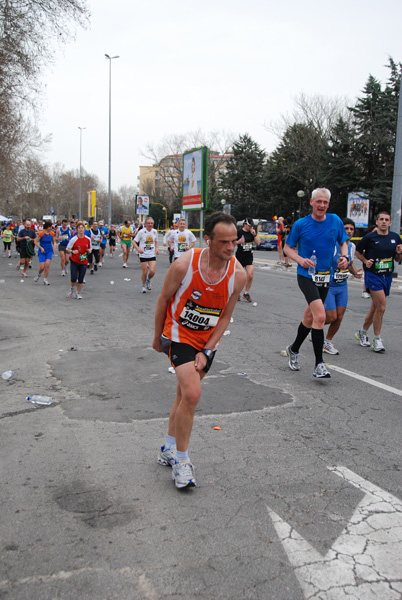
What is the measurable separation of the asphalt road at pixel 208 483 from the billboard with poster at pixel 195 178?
22.7m

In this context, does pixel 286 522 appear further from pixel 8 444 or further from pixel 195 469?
pixel 8 444

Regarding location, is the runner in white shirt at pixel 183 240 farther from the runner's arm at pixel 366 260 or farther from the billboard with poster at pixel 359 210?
the billboard with poster at pixel 359 210

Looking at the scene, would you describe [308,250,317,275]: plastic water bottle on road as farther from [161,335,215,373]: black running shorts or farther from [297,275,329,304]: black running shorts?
[161,335,215,373]: black running shorts

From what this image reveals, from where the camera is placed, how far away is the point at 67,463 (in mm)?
3719

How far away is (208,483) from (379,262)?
5167mm

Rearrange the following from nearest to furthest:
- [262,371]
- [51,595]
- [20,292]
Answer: [51,595]
[262,371]
[20,292]

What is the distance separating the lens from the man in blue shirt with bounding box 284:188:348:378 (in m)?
6.09

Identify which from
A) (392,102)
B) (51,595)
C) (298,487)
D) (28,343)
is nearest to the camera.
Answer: (51,595)

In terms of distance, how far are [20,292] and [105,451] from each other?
35.9 ft

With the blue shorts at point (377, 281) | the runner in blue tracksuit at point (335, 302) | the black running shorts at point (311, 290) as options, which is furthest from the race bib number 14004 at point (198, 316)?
the blue shorts at point (377, 281)

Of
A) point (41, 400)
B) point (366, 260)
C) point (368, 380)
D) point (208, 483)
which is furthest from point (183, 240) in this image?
point (208, 483)

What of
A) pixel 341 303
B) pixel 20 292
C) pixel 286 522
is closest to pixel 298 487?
Result: pixel 286 522

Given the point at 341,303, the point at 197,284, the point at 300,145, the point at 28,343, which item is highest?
the point at 300,145

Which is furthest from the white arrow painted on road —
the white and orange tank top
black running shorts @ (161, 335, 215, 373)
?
the white and orange tank top
